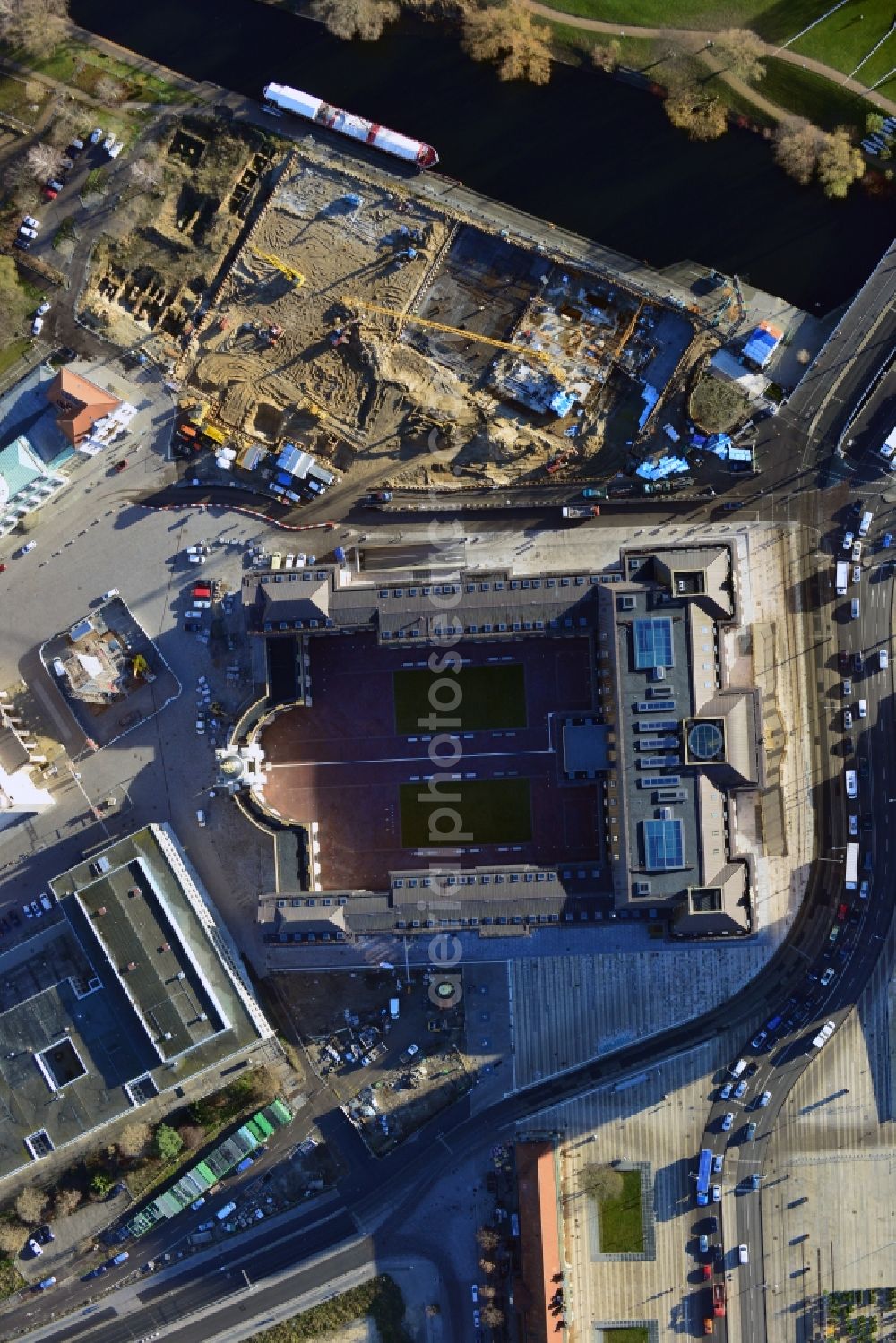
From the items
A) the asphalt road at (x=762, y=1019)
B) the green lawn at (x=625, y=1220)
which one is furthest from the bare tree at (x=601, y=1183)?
the asphalt road at (x=762, y=1019)

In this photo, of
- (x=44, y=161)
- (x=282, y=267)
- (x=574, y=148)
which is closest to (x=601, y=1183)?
(x=282, y=267)

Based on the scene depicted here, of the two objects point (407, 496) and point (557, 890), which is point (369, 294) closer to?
point (407, 496)

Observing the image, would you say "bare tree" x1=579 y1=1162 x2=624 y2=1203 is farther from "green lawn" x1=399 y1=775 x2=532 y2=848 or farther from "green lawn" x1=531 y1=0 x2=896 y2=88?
"green lawn" x1=531 y1=0 x2=896 y2=88

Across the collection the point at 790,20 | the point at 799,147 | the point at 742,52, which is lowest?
the point at 799,147

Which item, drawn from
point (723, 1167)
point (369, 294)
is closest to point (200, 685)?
point (369, 294)

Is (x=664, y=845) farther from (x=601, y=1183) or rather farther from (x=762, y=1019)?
(x=601, y=1183)

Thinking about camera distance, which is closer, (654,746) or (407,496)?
(654,746)

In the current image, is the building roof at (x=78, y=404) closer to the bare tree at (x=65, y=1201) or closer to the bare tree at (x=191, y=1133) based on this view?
the bare tree at (x=191, y=1133)
